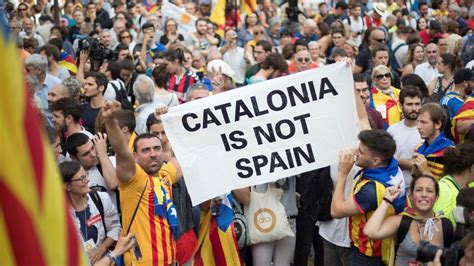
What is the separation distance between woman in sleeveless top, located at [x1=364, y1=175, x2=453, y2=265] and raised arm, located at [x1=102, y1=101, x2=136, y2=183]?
59.8 inches

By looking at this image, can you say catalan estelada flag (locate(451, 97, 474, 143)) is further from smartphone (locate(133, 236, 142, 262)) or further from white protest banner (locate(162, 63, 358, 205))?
smartphone (locate(133, 236, 142, 262))

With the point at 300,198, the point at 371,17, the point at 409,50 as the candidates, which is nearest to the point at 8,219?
the point at 300,198

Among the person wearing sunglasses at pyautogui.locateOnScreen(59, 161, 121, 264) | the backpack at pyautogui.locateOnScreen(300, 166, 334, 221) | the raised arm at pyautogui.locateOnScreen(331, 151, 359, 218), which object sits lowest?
the backpack at pyautogui.locateOnScreen(300, 166, 334, 221)

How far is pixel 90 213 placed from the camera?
648cm

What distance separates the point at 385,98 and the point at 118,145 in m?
4.58

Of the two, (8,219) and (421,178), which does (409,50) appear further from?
(8,219)

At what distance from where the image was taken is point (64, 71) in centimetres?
1237

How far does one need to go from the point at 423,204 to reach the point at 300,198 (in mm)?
2168

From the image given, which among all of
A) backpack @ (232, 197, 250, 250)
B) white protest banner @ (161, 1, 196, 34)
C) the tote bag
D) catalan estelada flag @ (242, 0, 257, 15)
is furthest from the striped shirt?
catalan estelada flag @ (242, 0, 257, 15)

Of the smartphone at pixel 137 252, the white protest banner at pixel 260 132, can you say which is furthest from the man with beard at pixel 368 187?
the smartphone at pixel 137 252

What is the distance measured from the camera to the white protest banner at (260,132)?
22.9ft

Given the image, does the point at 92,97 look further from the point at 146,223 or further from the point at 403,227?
the point at 403,227

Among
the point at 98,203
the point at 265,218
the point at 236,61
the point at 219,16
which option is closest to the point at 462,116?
the point at 265,218

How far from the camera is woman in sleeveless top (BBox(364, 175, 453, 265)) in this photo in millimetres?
6094
